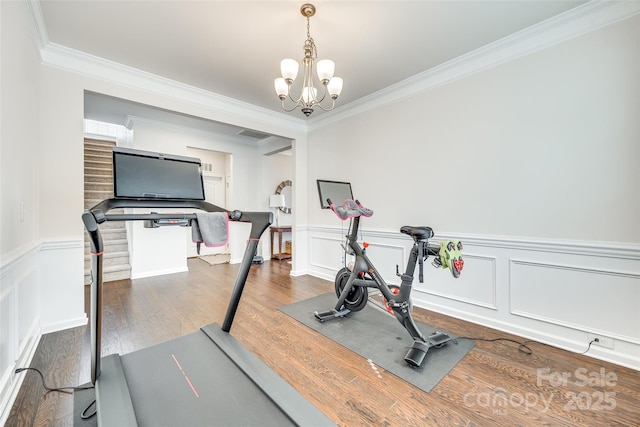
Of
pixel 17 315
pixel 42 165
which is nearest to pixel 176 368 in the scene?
pixel 17 315

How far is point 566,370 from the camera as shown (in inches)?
76.1

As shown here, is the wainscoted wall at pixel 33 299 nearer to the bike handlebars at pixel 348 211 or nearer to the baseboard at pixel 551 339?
the bike handlebars at pixel 348 211

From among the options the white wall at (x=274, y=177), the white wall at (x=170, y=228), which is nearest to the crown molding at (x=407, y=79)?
the white wall at (x=170, y=228)

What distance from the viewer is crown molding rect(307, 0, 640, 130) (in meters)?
2.04

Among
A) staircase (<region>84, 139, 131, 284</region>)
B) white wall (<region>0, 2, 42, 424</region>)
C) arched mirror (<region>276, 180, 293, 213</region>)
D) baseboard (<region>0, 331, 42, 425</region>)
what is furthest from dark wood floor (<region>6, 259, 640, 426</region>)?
arched mirror (<region>276, 180, 293, 213</region>)

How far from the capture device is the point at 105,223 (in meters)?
5.51

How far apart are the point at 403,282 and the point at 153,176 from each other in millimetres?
2063

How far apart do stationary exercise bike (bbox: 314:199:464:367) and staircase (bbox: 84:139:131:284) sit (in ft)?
12.1

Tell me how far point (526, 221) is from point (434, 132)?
133cm

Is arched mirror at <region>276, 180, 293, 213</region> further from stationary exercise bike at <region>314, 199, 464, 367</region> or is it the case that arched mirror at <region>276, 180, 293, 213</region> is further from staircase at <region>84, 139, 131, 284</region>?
stationary exercise bike at <region>314, 199, 464, 367</region>

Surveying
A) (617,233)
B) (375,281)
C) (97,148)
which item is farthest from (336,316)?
(97,148)

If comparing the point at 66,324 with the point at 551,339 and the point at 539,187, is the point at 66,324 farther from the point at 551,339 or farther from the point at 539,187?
the point at 539,187

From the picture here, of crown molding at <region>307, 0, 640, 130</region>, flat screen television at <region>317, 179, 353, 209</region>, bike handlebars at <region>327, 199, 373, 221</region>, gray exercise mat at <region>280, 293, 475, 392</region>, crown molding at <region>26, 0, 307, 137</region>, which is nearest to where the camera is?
gray exercise mat at <region>280, 293, 475, 392</region>

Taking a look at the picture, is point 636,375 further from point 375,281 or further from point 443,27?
point 443,27
